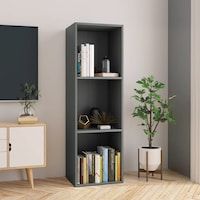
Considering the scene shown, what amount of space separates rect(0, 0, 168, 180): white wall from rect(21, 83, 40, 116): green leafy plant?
4.4 inches

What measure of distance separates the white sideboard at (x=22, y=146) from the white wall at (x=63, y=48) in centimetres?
41

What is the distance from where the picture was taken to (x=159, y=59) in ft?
15.6

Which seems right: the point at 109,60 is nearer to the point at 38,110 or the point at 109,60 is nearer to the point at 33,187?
the point at 38,110

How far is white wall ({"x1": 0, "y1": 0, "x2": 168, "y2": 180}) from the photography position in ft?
13.8

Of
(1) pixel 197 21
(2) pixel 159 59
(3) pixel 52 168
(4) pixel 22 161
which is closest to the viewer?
(4) pixel 22 161

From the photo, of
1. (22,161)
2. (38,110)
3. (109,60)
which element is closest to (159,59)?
(109,60)

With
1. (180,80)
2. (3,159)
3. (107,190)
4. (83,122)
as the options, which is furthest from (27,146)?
(180,80)

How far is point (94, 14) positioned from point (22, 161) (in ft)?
6.01

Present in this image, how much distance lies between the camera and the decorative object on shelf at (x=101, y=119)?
4.14 m

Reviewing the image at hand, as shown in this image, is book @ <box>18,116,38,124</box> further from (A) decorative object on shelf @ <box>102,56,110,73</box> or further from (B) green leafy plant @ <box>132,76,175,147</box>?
(B) green leafy plant @ <box>132,76,175,147</box>

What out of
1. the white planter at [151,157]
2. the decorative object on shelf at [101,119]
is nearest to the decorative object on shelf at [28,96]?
the decorative object on shelf at [101,119]

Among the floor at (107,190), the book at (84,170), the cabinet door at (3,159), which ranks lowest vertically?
the floor at (107,190)

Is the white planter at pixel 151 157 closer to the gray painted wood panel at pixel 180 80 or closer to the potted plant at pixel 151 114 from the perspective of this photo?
the potted plant at pixel 151 114

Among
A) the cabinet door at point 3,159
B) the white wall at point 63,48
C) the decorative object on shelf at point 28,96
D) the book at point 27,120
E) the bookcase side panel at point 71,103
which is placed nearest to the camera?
the cabinet door at point 3,159
